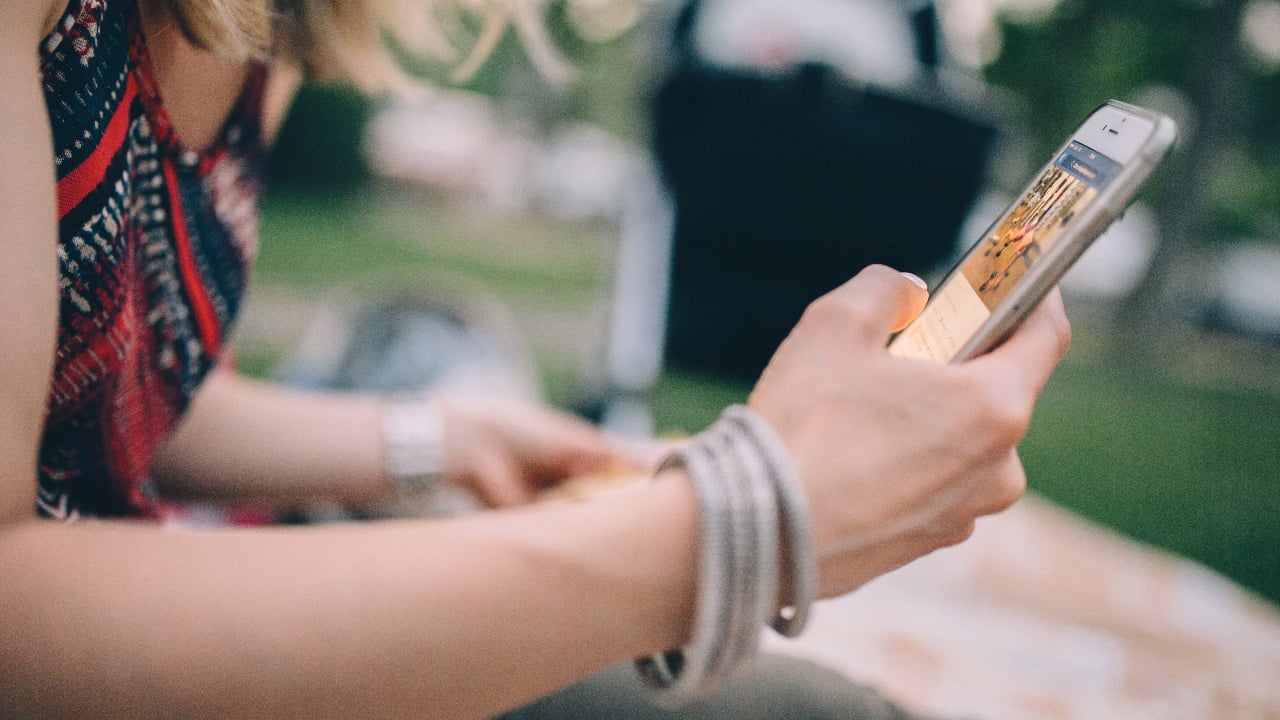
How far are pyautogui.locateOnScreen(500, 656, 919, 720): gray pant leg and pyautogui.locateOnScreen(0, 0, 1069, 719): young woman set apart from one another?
0.54 feet

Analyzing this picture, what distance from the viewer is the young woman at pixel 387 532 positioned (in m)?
0.46

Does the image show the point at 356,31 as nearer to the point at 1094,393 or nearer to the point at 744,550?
the point at 744,550

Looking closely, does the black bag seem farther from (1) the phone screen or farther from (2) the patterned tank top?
(2) the patterned tank top

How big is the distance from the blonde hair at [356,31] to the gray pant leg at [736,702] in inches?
23.9

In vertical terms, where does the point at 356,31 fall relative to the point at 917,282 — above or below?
above

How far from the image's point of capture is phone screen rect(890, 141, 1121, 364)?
0.53m

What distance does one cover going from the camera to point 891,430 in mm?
510

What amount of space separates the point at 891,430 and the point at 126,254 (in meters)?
0.58

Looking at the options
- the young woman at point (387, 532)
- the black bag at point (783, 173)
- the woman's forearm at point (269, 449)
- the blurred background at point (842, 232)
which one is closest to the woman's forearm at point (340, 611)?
the young woman at point (387, 532)

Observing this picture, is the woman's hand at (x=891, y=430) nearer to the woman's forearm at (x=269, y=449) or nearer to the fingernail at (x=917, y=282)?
the fingernail at (x=917, y=282)

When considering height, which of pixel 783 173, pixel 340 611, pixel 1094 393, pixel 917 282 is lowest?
pixel 1094 393

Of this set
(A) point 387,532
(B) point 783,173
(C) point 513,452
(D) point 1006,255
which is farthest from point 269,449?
(B) point 783,173

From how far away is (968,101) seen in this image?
6.28 feet

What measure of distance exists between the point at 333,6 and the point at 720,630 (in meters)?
0.83
